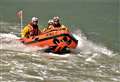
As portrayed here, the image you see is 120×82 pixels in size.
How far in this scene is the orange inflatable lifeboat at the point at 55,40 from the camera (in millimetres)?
16781

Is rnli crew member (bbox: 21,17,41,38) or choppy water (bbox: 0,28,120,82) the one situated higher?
rnli crew member (bbox: 21,17,41,38)

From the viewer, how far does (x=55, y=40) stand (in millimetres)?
16812

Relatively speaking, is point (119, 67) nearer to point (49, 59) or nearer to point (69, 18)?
point (49, 59)

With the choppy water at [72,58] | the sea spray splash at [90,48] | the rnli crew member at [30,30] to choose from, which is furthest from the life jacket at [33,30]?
the sea spray splash at [90,48]

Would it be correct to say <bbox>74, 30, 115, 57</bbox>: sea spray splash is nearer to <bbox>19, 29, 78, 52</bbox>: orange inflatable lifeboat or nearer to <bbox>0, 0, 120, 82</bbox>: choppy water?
<bbox>0, 0, 120, 82</bbox>: choppy water

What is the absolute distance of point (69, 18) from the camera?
30.6 meters

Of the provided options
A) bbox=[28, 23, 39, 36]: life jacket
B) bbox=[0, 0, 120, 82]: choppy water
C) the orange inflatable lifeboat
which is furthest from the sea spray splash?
bbox=[28, 23, 39, 36]: life jacket

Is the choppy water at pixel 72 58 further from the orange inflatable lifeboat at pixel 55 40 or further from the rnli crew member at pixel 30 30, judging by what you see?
the rnli crew member at pixel 30 30

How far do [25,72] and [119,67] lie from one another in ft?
11.6

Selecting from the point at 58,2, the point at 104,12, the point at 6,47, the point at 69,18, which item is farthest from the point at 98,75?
the point at 58,2

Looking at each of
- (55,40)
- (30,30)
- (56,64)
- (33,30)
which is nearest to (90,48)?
(55,40)

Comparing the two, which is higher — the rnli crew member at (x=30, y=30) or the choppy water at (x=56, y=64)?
the rnli crew member at (x=30, y=30)

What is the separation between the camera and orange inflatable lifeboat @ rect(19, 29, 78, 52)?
16781 mm

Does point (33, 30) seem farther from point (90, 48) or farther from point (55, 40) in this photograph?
point (90, 48)
